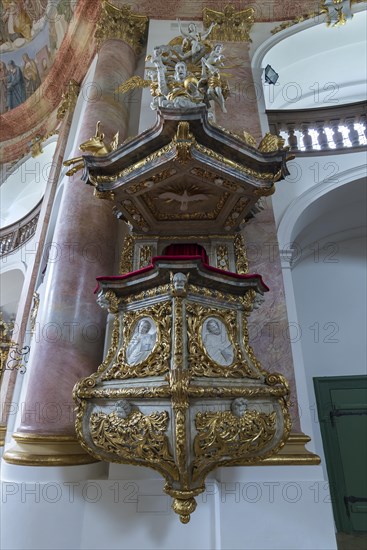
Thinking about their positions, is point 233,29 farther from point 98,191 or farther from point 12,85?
point 12,85

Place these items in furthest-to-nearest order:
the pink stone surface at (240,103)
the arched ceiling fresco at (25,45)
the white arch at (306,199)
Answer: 1. the arched ceiling fresco at (25,45)
2. the pink stone surface at (240,103)
3. the white arch at (306,199)

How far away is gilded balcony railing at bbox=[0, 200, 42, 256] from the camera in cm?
639

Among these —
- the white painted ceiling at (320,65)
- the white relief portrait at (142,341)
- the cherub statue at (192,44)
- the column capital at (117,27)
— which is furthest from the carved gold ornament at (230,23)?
the white relief portrait at (142,341)

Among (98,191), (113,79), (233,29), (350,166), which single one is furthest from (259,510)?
(233,29)

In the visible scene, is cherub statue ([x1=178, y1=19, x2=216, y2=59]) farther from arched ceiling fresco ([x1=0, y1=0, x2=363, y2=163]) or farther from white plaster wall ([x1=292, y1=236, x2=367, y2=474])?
white plaster wall ([x1=292, y1=236, x2=367, y2=474])

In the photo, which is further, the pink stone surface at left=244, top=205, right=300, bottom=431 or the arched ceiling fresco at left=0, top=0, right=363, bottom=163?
the arched ceiling fresco at left=0, top=0, right=363, bottom=163

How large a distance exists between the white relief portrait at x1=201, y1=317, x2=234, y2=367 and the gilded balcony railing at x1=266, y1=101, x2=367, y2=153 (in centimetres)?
302

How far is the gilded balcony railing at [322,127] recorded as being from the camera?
4.31 meters

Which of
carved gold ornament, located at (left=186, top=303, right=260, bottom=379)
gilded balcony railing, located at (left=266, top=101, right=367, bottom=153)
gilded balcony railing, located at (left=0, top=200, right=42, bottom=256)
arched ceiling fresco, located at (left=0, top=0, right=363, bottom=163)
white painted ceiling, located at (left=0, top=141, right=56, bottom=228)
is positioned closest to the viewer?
carved gold ornament, located at (left=186, top=303, right=260, bottom=379)

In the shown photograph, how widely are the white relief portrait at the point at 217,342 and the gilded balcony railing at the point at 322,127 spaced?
9.92 ft

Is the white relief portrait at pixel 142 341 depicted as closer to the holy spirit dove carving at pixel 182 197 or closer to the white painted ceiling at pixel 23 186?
the holy spirit dove carving at pixel 182 197

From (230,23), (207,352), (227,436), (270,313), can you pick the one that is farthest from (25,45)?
(227,436)

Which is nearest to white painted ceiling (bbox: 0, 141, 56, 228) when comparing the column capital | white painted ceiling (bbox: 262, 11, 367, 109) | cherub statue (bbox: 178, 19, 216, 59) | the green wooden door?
the column capital

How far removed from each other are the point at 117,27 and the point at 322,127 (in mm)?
3253
